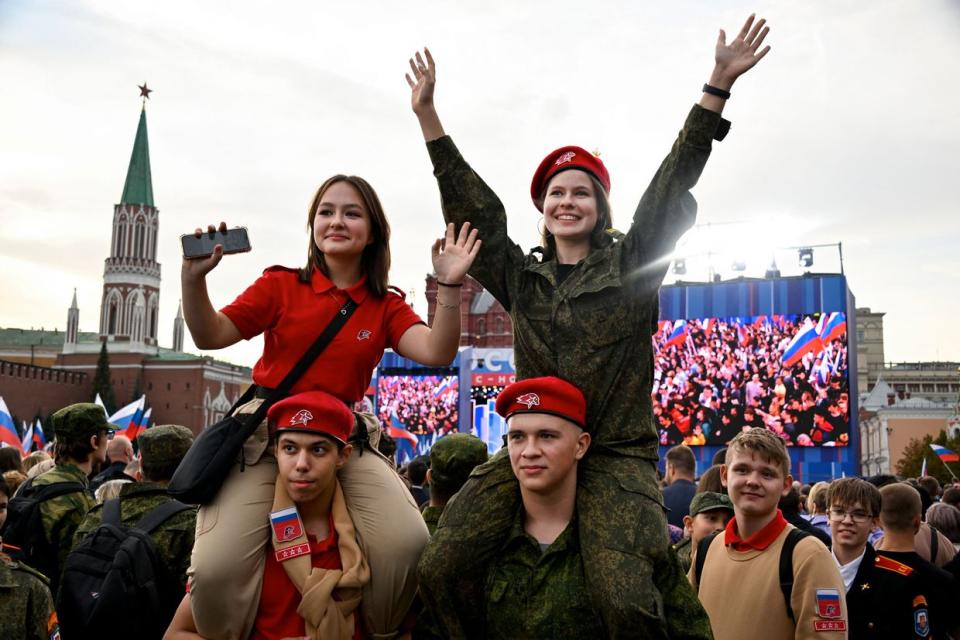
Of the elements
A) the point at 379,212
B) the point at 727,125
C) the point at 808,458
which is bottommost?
the point at 808,458

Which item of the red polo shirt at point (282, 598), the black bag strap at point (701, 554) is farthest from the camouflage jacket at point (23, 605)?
the black bag strap at point (701, 554)

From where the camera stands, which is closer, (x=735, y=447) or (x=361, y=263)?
→ (x=361, y=263)

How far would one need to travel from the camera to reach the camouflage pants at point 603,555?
9.05 feet

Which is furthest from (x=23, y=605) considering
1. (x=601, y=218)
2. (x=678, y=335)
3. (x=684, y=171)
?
(x=678, y=335)

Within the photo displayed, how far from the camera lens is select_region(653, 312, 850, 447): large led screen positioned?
1138 inches

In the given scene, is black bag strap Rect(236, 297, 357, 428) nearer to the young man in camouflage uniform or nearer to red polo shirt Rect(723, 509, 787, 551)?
the young man in camouflage uniform

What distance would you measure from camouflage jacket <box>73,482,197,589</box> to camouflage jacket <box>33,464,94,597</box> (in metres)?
0.64

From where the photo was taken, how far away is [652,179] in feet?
10.8

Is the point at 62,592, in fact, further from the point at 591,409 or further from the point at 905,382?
the point at 905,382

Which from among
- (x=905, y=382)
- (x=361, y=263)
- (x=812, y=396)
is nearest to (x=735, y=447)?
(x=361, y=263)

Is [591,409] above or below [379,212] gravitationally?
below

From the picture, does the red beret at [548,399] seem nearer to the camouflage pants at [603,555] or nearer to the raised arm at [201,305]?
the camouflage pants at [603,555]

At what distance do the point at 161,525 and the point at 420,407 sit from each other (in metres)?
37.1

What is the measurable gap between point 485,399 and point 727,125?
128ft
